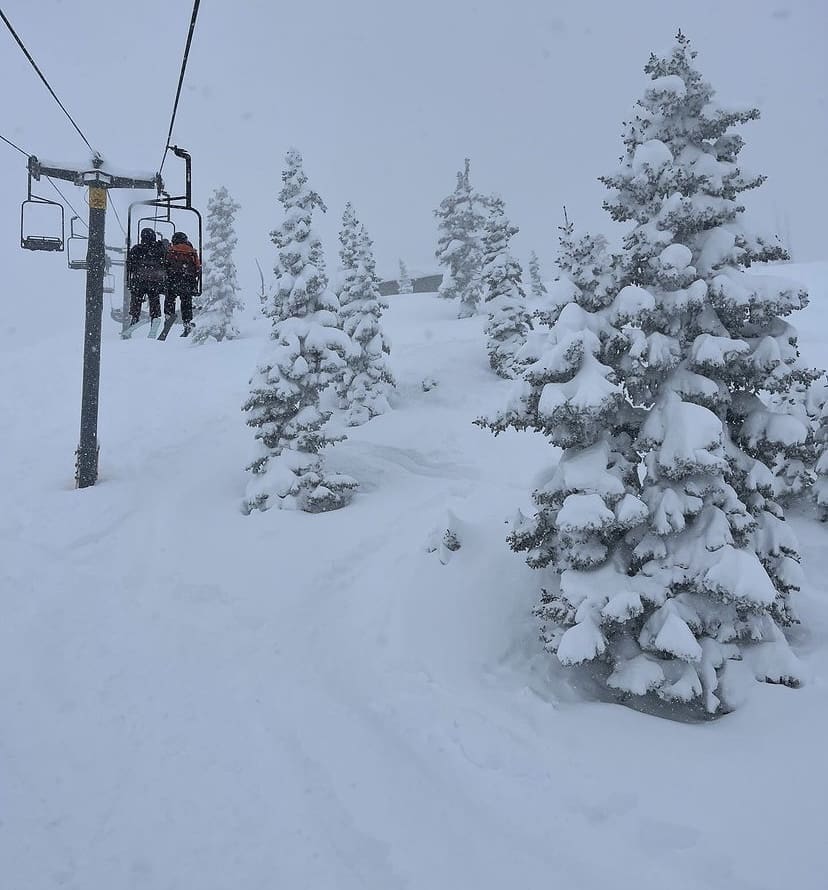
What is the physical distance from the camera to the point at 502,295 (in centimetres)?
3200

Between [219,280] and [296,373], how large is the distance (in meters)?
30.1

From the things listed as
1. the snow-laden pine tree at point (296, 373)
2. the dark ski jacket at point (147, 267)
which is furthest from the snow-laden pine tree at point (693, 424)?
the dark ski jacket at point (147, 267)

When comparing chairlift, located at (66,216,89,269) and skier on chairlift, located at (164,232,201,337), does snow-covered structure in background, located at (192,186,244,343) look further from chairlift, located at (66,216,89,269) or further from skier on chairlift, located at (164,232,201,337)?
skier on chairlift, located at (164,232,201,337)

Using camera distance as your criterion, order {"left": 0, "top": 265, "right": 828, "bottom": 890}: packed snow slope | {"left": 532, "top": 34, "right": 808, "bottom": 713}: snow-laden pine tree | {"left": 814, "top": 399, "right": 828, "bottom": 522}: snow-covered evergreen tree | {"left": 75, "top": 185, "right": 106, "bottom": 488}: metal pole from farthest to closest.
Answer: {"left": 75, "top": 185, "right": 106, "bottom": 488}: metal pole → {"left": 814, "top": 399, "right": 828, "bottom": 522}: snow-covered evergreen tree → {"left": 532, "top": 34, "right": 808, "bottom": 713}: snow-laden pine tree → {"left": 0, "top": 265, "right": 828, "bottom": 890}: packed snow slope

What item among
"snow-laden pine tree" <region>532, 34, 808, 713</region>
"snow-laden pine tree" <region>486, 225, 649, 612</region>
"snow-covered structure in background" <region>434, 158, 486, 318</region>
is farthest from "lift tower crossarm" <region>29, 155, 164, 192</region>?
"snow-covered structure in background" <region>434, 158, 486, 318</region>

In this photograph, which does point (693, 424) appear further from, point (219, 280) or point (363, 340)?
point (219, 280)

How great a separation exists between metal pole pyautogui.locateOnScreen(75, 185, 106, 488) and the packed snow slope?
116 cm

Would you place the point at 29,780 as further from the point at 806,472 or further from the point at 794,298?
the point at 806,472

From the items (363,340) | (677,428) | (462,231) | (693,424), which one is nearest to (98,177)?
(363,340)

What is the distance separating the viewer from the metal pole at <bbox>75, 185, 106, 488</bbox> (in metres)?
16.1

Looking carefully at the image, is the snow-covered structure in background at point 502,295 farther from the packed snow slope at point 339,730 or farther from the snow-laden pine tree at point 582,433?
the snow-laden pine tree at point 582,433

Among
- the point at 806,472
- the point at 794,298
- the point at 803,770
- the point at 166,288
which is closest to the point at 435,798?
the point at 803,770

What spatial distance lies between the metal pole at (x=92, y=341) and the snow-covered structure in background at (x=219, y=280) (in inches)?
1050

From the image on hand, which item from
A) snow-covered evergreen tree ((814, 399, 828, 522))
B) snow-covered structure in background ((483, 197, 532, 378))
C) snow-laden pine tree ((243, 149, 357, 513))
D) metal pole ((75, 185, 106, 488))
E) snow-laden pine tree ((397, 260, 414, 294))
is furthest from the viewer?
snow-laden pine tree ((397, 260, 414, 294))
